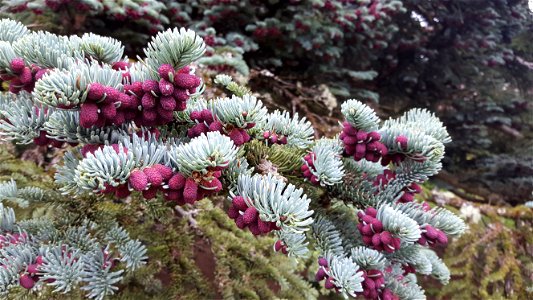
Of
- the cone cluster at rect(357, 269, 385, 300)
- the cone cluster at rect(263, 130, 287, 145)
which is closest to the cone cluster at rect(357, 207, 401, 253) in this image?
the cone cluster at rect(357, 269, 385, 300)

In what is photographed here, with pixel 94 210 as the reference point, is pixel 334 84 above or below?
below

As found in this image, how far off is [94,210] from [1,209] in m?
0.16

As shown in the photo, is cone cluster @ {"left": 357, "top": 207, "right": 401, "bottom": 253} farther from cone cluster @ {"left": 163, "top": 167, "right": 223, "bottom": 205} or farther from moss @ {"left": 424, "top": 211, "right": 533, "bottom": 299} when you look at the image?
moss @ {"left": 424, "top": 211, "right": 533, "bottom": 299}

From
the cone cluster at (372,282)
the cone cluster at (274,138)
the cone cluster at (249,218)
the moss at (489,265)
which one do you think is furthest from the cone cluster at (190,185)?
the moss at (489,265)

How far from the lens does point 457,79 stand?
9.98 feet

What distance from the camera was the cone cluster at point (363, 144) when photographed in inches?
25.7

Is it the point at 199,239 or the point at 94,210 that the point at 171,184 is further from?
the point at 199,239

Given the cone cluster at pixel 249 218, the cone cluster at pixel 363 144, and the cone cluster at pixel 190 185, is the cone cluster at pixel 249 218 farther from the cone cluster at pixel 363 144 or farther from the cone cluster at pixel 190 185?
the cone cluster at pixel 363 144

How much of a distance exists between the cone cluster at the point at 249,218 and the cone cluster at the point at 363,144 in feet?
0.86

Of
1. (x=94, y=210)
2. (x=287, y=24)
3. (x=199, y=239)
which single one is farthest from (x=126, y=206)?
(x=287, y=24)

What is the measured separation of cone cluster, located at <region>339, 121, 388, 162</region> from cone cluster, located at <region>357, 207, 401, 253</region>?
0.10 m

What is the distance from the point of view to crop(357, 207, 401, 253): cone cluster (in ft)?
1.89

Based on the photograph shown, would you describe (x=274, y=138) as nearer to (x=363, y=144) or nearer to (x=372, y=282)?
(x=363, y=144)

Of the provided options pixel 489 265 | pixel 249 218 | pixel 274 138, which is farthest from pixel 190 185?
pixel 489 265
